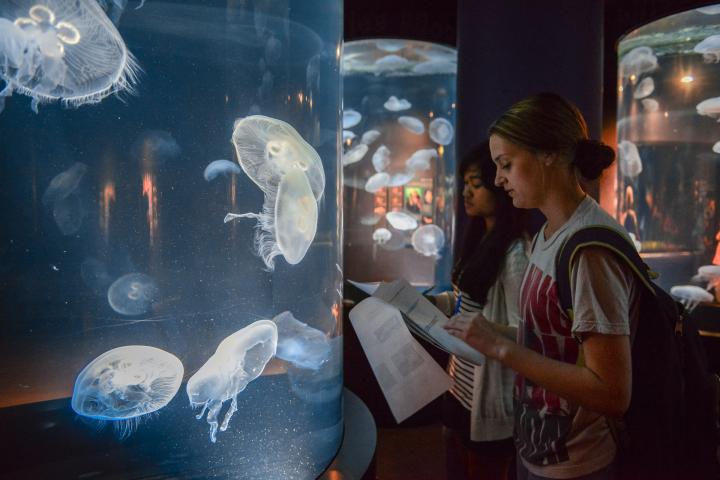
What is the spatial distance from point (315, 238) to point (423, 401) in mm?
615

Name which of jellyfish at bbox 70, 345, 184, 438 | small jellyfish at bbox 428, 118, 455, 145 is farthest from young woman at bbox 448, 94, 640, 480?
small jellyfish at bbox 428, 118, 455, 145

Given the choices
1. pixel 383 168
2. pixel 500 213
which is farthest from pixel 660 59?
pixel 500 213

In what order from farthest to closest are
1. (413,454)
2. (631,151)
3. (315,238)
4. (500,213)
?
(631,151) < (413,454) < (500,213) < (315,238)

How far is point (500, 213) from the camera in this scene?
1.81m

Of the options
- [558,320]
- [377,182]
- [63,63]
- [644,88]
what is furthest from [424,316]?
[644,88]

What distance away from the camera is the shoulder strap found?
95 cm

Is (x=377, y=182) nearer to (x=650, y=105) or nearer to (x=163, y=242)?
(x=650, y=105)

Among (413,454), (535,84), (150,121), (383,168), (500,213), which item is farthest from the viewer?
(383,168)

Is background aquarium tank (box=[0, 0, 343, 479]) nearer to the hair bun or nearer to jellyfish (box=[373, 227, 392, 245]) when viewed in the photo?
the hair bun

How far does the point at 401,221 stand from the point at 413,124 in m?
1.17

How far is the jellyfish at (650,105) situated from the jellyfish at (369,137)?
9.34 feet

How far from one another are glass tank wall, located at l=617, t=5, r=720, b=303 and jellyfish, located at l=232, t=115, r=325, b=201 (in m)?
4.01

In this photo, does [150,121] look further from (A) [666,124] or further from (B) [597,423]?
(A) [666,124]

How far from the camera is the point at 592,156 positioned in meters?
1.12
